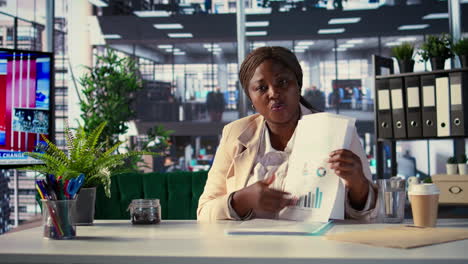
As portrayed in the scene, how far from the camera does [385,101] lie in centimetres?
→ 357

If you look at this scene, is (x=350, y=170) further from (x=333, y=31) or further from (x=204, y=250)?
(x=333, y=31)

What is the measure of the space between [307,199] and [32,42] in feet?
A: 13.1

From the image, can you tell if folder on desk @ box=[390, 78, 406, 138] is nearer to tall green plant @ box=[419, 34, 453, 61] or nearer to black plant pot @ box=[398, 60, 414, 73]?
black plant pot @ box=[398, 60, 414, 73]

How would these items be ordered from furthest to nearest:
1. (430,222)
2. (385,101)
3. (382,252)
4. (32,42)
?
(32,42) < (385,101) < (430,222) < (382,252)

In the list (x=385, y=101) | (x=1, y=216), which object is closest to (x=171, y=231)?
(x=385, y=101)

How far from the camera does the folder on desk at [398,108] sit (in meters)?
3.51

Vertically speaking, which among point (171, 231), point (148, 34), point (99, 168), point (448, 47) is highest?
point (148, 34)

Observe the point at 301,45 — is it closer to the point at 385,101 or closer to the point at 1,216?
the point at 385,101

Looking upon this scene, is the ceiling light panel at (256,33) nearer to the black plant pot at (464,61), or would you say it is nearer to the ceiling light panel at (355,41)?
the ceiling light panel at (355,41)

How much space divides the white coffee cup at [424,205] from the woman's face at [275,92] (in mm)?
621

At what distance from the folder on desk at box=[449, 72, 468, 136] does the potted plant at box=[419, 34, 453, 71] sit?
0.76 feet

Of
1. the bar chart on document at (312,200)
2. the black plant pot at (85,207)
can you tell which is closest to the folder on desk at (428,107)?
the bar chart on document at (312,200)

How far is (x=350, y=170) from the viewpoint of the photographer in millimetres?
1499

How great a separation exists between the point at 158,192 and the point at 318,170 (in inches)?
49.6
